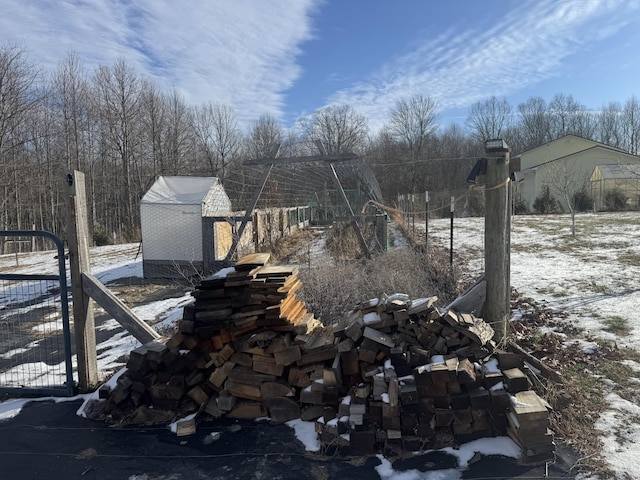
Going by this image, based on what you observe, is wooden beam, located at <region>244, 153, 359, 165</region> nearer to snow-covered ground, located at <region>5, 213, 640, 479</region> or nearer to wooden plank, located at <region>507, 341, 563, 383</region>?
snow-covered ground, located at <region>5, 213, 640, 479</region>

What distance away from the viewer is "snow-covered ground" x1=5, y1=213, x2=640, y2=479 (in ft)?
10.5

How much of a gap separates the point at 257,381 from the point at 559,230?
60.2ft

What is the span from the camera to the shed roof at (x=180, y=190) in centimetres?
1182

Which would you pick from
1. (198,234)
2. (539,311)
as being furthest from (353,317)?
(198,234)

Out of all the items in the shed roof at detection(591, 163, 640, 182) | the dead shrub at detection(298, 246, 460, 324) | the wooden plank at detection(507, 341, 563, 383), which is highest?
the shed roof at detection(591, 163, 640, 182)

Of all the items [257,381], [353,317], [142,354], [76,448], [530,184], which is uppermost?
[530,184]

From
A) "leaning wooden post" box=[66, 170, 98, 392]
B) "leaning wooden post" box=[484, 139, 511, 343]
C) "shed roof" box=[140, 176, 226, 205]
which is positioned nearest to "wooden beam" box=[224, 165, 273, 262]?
"shed roof" box=[140, 176, 226, 205]

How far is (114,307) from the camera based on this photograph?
4.34m

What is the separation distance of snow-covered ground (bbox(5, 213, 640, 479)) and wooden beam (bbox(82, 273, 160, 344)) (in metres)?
0.93

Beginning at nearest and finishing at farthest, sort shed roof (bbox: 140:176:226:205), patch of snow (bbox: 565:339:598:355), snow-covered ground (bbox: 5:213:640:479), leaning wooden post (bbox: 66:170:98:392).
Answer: snow-covered ground (bbox: 5:213:640:479), leaning wooden post (bbox: 66:170:98:392), patch of snow (bbox: 565:339:598:355), shed roof (bbox: 140:176:226:205)

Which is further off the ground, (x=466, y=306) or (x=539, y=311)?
(x=466, y=306)

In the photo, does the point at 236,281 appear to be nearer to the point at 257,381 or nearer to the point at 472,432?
the point at 257,381

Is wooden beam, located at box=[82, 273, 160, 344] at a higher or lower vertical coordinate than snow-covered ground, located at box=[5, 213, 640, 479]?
higher

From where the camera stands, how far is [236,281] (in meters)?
3.85
